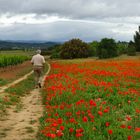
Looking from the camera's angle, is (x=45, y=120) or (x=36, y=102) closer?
(x=45, y=120)

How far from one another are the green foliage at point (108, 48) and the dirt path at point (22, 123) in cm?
9192

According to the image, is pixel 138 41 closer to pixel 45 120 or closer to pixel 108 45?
pixel 108 45

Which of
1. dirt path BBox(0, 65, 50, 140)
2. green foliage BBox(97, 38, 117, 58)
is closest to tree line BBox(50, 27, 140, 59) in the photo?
green foliage BBox(97, 38, 117, 58)

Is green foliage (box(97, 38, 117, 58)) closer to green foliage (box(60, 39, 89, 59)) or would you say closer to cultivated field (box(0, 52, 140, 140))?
green foliage (box(60, 39, 89, 59))

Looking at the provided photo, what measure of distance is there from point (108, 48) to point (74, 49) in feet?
32.6

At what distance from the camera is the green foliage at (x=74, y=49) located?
11019 cm

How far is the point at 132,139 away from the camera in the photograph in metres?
7.79

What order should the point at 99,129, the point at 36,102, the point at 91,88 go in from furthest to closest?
the point at 91,88 < the point at 36,102 < the point at 99,129

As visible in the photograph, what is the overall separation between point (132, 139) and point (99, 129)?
3.56 feet

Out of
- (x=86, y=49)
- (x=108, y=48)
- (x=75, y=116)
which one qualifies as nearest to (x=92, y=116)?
(x=75, y=116)

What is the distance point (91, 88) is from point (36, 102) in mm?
2737

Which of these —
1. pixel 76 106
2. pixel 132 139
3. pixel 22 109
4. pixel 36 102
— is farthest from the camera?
pixel 36 102

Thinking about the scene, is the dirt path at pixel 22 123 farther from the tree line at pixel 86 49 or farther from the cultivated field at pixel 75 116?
the tree line at pixel 86 49

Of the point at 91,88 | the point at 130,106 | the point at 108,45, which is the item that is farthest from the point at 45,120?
the point at 108,45
